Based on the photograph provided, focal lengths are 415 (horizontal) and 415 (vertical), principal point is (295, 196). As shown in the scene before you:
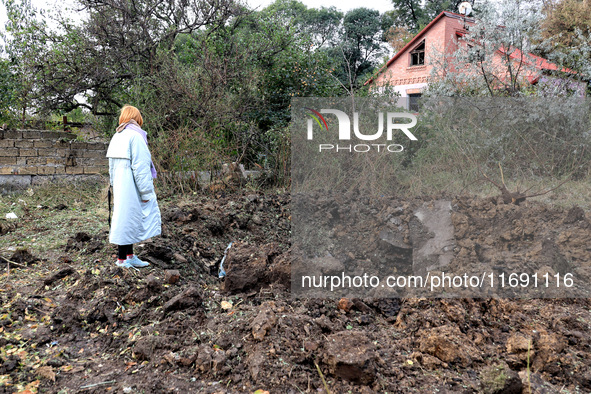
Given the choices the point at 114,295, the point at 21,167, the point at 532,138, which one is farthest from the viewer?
the point at 21,167

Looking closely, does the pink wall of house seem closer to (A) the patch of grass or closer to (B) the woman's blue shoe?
(A) the patch of grass

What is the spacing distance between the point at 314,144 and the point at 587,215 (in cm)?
389

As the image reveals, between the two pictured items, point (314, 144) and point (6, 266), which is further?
point (314, 144)

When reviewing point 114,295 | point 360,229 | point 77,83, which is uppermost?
point 77,83

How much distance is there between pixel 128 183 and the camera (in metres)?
3.96

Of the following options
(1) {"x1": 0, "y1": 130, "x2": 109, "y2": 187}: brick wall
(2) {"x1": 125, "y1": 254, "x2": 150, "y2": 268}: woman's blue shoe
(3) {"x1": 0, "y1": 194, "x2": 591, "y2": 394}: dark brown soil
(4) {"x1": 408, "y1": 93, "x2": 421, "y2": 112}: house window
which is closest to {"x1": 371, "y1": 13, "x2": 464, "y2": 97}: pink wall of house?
(4) {"x1": 408, "y1": 93, "x2": 421, "y2": 112}: house window

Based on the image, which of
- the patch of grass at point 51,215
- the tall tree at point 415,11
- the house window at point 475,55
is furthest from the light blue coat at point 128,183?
the tall tree at point 415,11

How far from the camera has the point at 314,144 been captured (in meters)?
6.91

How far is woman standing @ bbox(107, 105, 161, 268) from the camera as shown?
392 cm

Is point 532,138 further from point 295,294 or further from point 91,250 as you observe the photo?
point 91,250

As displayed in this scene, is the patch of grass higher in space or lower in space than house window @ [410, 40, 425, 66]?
lower

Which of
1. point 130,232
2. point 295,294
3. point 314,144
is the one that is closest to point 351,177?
point 314,144

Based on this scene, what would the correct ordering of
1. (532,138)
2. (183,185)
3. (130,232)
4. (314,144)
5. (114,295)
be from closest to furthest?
(114,295)
(130,232)
(532,138)
(314,144)
(183,185)

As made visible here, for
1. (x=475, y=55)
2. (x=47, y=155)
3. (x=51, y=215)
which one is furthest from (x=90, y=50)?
(x=475, y=55)
